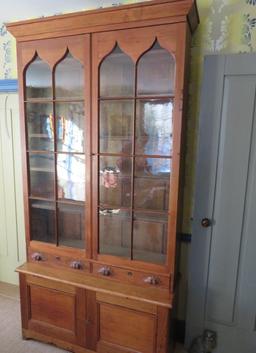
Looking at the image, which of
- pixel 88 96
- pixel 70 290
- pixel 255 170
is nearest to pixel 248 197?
pixel 255 170

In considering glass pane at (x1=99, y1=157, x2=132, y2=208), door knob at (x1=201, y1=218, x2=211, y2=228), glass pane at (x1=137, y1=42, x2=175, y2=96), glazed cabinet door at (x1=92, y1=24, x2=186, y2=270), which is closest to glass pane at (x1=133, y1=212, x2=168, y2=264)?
glazed cabinet door at (x1=92, y1=24, x2=186, y2=270)

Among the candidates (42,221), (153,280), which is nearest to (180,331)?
(153,280)

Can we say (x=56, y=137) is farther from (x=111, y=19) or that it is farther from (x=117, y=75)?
(x=111, y=19)

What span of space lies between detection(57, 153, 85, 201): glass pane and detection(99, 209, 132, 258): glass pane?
226mm

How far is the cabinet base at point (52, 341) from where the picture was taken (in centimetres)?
175

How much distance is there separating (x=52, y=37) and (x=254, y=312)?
216 cm

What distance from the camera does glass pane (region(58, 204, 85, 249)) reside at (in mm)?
1798

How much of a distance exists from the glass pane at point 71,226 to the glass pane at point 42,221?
0.21ft

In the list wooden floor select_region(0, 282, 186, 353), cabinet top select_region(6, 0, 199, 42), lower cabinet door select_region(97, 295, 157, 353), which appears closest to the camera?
cabinet top select_region(6, 0, 199, 42)

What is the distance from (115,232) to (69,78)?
3.48ft

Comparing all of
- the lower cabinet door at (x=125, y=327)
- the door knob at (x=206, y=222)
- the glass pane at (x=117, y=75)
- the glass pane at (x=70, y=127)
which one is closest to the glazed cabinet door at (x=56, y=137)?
the glass pane at (x=70, y=127)

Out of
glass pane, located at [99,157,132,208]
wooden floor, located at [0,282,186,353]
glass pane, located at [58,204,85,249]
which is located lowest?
wooden floor, located at [0,282,186,353]

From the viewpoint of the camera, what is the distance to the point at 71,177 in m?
1.79

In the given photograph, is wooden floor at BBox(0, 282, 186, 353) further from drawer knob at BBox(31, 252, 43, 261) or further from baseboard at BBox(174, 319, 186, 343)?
baseboard at BBox(174, 319, 186, 343)
